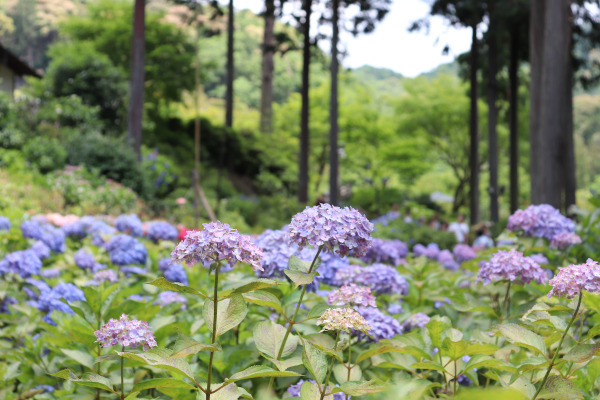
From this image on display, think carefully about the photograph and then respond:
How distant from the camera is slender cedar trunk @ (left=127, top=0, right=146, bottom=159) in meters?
15.3

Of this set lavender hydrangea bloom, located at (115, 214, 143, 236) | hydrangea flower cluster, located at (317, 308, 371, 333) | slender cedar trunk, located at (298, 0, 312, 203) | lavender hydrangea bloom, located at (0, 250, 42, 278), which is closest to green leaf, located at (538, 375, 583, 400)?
hydrangea flower cluster, located at (317, 308, 371, 333)

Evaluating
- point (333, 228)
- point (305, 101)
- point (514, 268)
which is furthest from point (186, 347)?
point (305, 101)

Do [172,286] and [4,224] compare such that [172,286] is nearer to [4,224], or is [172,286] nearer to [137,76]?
[4,224]

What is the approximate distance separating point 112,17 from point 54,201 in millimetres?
20803

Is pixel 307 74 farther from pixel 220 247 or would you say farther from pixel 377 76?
pixel 377 76

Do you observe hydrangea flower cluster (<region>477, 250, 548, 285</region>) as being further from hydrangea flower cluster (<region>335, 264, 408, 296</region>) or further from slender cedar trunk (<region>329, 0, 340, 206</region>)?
slender cedar trunk (<region>329, 0, 340, 206</region>)

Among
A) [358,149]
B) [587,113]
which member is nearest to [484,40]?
[358,149]

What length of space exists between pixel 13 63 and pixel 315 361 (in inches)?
1132

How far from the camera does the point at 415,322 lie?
214 cm

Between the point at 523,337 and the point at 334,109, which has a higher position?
the point at 334,109

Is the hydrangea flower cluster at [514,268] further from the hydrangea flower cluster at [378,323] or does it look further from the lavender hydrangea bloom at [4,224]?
the lavender hydrangea bloom at [4,224]

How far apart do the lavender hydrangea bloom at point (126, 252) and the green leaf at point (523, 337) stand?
240 cm

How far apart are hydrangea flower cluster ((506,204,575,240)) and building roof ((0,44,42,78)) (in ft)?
85.4

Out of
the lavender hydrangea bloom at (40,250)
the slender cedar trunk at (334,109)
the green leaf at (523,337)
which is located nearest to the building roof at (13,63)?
the slender cedar trunk at (334,109)
